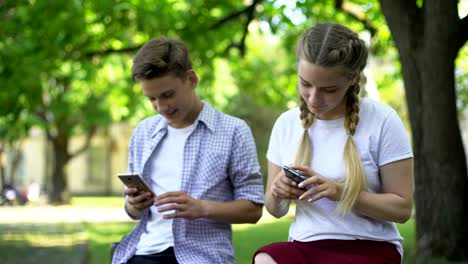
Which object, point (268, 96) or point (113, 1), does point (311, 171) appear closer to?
point (113, 1)

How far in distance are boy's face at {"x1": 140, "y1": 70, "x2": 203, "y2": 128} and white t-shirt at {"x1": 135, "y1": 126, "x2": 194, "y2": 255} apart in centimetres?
10

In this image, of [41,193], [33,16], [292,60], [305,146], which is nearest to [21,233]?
[33,16]

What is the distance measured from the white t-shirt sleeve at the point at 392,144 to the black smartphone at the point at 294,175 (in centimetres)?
34

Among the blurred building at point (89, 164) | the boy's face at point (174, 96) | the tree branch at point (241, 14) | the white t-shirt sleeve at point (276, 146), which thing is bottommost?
the blurred building at point (89, 164)

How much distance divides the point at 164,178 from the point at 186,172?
15cm

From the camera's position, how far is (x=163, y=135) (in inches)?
174

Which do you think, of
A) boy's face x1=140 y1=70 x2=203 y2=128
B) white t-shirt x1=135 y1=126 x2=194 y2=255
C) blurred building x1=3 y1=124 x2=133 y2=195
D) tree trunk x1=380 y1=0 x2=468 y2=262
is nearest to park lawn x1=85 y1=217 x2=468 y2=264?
tree trunk x1=380 y1=0 x2=468 y2=262

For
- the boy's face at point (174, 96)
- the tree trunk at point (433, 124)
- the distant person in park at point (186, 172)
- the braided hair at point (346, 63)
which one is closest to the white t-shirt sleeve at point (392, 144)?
the braided hair at point (346, 63)

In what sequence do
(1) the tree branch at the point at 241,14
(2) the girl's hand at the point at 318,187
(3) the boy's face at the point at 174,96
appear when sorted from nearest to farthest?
(2) the girl's hand at the point at 318,187
(3) the boy's face at the point at 174,96
(1) the tree branch at the point at 241,14

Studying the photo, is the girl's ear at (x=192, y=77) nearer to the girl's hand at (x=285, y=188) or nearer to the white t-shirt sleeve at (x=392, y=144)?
the girl's hand at (x=285, y=188)

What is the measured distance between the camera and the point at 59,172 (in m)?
36.2

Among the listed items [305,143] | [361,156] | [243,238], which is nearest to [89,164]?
[243,238]

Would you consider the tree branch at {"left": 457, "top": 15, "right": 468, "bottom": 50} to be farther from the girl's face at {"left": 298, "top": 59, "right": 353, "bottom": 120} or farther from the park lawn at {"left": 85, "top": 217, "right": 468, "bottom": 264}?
the girl's face at {"left": 298, "top": 59, "right": 353, "bottom": 120}

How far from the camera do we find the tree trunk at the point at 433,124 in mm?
9961
